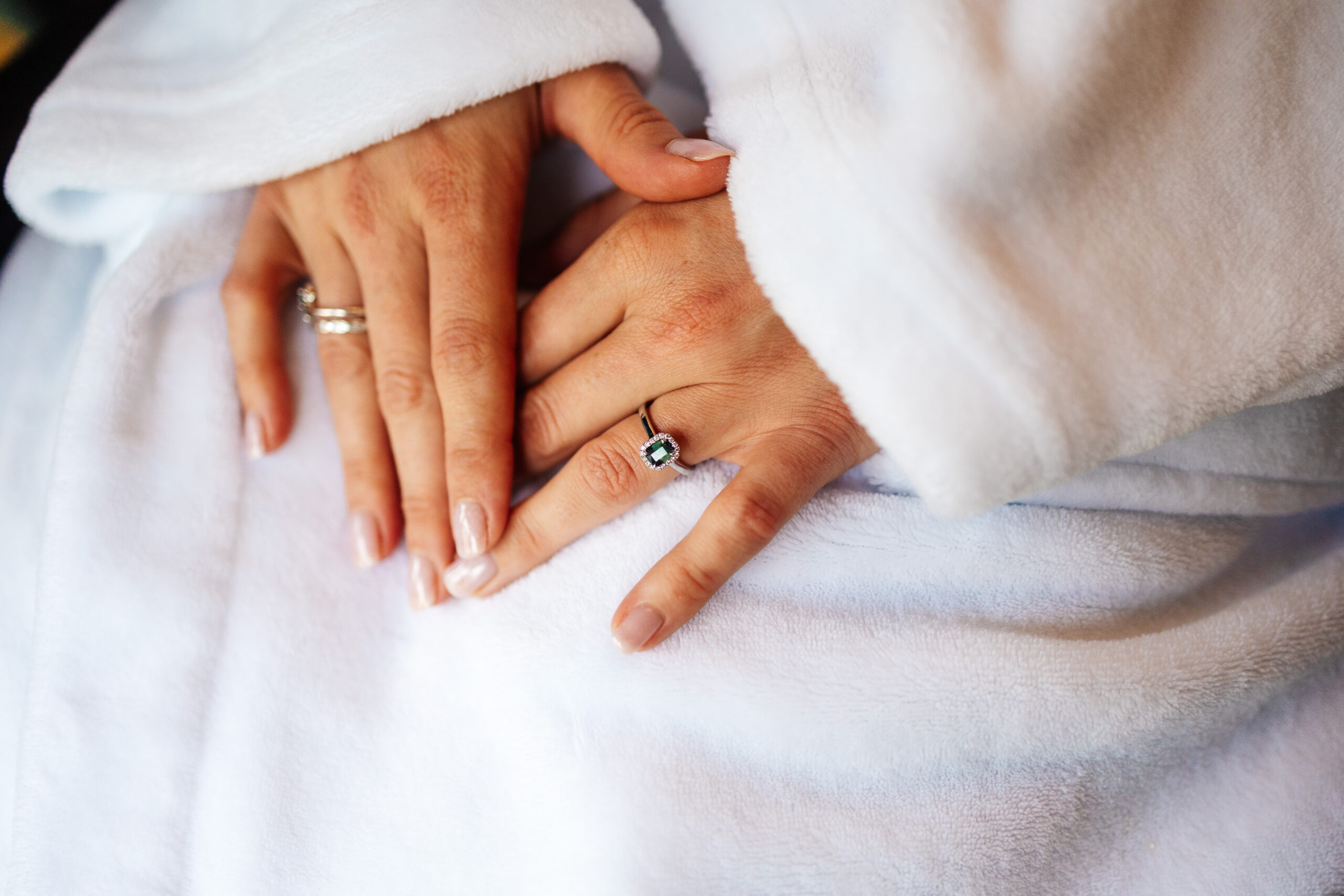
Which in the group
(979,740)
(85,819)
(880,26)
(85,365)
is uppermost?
(880,26)

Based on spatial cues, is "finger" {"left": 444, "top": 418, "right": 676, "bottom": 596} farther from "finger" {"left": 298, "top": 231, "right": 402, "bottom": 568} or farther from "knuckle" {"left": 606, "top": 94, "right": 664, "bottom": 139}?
"knuckle" {"left": 606, "top": 94, "right": 664, "bottom": 139}

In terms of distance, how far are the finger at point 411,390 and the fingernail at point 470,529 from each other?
0.03 metres

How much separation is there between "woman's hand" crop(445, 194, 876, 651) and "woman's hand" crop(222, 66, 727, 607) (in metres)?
0.04

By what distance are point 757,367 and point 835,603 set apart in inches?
8.5

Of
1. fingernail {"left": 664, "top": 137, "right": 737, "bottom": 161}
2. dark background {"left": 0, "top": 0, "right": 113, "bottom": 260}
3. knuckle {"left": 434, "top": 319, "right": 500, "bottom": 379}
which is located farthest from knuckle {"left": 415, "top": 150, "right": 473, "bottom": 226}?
dark background {"left": 0, "top": 0, "right": 113, "bottom": 260}

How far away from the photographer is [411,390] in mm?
747

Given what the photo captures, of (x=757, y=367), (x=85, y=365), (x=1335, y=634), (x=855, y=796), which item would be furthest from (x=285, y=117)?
(x=1335, y=634)

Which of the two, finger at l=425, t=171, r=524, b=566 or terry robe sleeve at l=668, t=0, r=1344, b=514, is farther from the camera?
finger at l=425, t=171, r=524, b=566

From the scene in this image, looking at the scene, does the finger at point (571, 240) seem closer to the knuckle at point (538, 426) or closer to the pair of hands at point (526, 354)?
the pair of hands at point (526, 354)

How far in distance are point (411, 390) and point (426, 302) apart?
10cm

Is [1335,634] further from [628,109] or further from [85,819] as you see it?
[85,819]

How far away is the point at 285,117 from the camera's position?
75 cm

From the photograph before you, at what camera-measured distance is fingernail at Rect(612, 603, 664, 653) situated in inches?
24.1

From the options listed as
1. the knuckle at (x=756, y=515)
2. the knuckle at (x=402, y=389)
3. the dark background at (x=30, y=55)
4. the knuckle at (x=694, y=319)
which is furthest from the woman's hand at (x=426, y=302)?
the dark background at (x=30, y=55)
